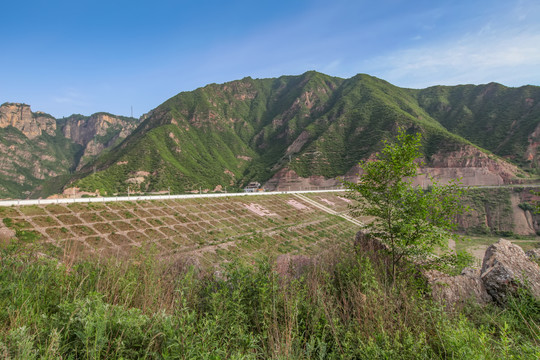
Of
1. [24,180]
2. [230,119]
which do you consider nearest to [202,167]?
[230,119]

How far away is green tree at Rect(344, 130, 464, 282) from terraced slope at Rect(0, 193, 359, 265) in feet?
11.3

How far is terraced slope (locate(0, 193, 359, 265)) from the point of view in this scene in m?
18.5

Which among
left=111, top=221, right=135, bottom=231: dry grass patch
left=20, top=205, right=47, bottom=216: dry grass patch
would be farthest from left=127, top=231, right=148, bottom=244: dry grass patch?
left=20, top=205, right=47, bottom=216: dry grass patch

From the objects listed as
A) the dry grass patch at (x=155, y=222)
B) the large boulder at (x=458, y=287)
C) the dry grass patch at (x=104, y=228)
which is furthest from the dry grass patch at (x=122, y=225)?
the large boulder at (x=458, y=287)

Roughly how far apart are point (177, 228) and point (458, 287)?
76.2 ft

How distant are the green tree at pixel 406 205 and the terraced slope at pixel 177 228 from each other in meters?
3.45

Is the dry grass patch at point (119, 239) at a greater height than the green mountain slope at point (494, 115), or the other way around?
the green mountain slope at point (494, 115)

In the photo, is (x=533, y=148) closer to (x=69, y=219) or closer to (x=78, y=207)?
(x=78, y=207)

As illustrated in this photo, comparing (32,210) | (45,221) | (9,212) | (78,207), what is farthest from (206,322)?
(78,207)

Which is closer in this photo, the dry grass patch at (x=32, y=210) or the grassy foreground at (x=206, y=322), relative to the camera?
Result: the grassy foreground at (x=206, y=322)

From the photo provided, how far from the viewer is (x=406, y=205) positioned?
802cm

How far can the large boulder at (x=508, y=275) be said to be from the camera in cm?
649

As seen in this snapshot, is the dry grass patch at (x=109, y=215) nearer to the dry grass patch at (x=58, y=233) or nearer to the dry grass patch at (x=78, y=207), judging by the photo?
the dry grass patch at (x=78, y=207)

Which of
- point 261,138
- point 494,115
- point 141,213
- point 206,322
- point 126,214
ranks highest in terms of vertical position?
point 494,115
